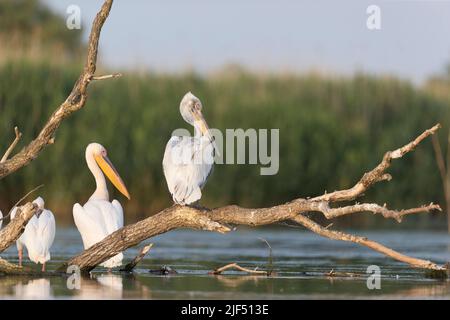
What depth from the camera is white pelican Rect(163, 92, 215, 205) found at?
10.5m

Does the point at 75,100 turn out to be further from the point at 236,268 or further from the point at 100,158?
the point at 100,158

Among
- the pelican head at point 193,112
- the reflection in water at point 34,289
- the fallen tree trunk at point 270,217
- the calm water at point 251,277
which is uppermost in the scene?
the pelican head at point 193,112

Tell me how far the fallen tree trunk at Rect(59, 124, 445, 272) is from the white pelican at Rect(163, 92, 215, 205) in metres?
0.33

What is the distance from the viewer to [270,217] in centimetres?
986

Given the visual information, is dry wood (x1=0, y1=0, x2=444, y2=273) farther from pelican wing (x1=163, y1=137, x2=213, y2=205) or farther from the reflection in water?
the reflection in water

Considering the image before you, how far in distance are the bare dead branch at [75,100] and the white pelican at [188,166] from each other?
102cm

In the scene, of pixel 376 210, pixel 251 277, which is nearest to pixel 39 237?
pixel 251 277

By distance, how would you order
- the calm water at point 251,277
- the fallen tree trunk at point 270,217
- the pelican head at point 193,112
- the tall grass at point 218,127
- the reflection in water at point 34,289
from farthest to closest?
the tall grass at point 218,127, the pelican head at point 193,112, the fallen tree trunk at point 270,217, the calm water at point 251,277, the reflection in water at point 34,289

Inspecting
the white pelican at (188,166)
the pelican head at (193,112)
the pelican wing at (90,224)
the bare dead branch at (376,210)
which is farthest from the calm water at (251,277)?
the pelican head at (193,112)

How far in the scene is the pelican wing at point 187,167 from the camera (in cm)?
1048

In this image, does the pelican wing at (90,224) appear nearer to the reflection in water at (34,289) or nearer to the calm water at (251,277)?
the calm water at (251,277)

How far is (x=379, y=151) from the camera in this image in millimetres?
19562

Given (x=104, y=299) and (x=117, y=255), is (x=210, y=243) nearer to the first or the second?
(x=117, y=255)

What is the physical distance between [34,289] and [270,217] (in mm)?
2028
